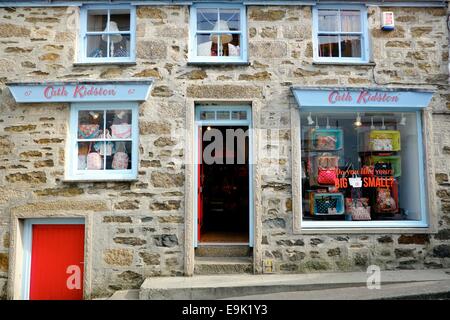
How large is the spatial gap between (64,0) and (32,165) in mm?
2997

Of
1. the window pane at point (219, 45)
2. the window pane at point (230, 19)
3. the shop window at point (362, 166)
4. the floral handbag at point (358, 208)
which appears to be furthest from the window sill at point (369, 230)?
the window pane at point (230, 19)

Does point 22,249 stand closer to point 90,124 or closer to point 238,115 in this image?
point 90,124

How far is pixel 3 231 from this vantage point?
20.4 feet

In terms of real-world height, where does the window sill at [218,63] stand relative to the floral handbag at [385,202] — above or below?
above

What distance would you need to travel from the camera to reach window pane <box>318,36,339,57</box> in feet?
22.1

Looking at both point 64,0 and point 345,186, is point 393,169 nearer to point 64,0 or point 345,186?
point 345,186

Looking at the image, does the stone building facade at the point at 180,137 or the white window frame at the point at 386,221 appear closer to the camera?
the stone building facade at the point at 180,137

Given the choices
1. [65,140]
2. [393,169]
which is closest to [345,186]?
[393,169]

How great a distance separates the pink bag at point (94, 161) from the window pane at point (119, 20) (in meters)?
2.34

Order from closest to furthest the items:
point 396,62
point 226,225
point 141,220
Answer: point 141,220 < point 396,62 < point 226,225

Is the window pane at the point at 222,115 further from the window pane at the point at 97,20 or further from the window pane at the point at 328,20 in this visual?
the window pane at the point at 97,20

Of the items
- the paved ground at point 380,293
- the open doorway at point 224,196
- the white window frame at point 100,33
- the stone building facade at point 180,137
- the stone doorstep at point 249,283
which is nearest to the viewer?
the paved ground at point 380,293

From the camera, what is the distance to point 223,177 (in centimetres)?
948

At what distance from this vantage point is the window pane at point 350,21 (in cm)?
680
